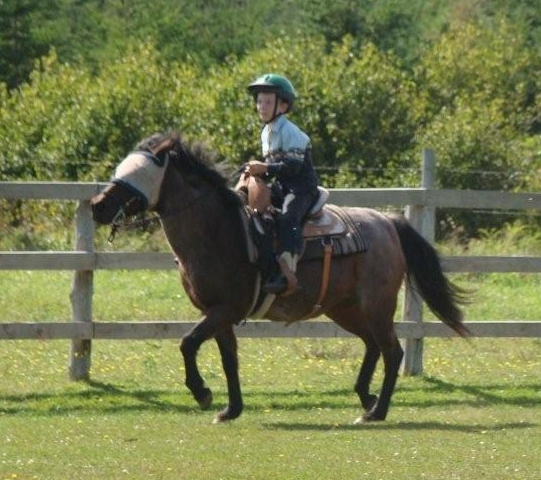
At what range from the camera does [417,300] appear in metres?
13.0

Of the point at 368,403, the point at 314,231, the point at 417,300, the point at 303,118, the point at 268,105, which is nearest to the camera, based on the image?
the point at 268,105

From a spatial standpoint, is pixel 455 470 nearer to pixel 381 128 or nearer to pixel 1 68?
pixel 381 128

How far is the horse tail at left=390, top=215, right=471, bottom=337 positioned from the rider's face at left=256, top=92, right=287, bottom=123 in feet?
5.38

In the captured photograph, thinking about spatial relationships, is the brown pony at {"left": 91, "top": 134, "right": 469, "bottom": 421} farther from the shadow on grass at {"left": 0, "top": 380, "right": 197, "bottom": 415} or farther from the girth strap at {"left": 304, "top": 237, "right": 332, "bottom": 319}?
the shadow on grass at {"left": 0, "top": 380, "right": 197, "bottom": 415}

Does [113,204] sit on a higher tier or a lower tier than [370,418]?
higher

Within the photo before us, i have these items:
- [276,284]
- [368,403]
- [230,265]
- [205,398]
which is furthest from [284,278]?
[368,403]

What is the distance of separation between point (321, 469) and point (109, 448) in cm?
148

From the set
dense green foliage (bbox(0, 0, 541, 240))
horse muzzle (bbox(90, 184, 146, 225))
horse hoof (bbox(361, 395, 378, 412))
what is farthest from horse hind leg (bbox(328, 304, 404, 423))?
dense green foliage (bbox(0, 0, 541, 240))

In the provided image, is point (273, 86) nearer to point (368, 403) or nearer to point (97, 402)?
point (368, 403)

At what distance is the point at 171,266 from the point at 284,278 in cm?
210

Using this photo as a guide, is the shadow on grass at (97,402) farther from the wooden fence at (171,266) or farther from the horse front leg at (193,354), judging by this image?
the horse front leg at (193,354)

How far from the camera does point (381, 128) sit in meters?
27.8

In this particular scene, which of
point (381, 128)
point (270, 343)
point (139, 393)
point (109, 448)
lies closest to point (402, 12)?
point (381, 128)

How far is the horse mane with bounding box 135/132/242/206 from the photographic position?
34.0 feet
